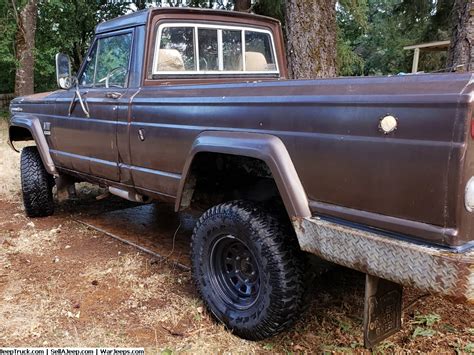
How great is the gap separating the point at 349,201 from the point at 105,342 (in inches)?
66.9

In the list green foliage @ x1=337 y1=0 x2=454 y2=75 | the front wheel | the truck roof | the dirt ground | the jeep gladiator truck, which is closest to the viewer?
the jeep gladiator truck

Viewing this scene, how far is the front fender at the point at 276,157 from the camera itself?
90.8 inches

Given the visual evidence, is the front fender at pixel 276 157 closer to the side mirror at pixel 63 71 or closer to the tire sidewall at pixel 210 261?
the tire sidewall at pixel 210 261

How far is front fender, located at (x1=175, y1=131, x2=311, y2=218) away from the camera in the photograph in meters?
2.31

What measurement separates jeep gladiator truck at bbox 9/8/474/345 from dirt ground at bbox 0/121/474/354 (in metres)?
0.26

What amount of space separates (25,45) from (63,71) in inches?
420

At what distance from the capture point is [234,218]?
2.65 metres

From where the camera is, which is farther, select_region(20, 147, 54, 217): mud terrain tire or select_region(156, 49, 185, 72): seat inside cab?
select_region(20, 147, 54, 217): mud terrain tire

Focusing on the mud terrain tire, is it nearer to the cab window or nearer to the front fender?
the cab window

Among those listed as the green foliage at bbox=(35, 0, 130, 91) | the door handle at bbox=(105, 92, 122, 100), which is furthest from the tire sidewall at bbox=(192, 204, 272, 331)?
the green foliage at bbox=(35, 0, 130, 91)

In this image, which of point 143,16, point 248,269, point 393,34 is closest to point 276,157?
point 248,269

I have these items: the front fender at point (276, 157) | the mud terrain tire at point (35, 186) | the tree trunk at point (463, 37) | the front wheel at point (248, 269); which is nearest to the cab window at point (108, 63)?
the mud terrain tire at point (35, 186)

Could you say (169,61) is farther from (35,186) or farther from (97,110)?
(35,186)

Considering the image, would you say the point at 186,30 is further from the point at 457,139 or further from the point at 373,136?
the point at 457,139
